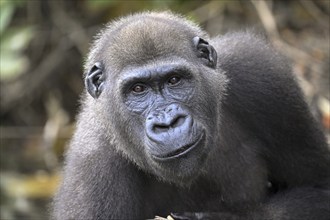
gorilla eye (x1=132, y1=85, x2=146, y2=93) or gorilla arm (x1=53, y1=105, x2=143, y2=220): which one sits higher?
gorilla eye (x1=132, y1=85, x2=146, y2=93)

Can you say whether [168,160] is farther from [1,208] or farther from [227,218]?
[1,208]

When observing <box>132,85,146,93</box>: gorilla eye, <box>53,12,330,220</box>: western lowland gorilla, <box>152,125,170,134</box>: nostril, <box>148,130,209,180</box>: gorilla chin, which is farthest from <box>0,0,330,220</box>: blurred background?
<box>152,125,170,134</box>: nostril

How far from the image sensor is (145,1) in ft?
34.2

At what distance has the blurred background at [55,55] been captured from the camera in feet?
32.6

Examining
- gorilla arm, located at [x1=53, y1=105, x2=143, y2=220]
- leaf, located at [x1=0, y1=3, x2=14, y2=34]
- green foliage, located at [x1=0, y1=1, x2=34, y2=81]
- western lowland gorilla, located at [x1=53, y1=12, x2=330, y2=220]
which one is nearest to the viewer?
western lowland gorilla, located at [x1=53, y1=12, x2=330, y2=220]

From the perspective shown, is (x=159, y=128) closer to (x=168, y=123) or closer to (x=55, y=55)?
(x=168, y=123)

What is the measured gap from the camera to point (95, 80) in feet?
20.4

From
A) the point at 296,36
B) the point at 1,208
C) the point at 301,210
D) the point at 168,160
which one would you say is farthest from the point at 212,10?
the point at 168,160

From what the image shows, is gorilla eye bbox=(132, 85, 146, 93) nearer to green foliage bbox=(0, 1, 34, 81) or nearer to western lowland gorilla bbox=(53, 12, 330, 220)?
western lowland gorilla bbox=(53, 12, 330, 220)

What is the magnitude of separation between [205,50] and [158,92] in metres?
0.60

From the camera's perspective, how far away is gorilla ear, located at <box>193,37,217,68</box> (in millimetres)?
6180

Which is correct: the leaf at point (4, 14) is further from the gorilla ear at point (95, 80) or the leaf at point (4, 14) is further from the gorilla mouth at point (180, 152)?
the gorilla mouth at point (180, 152)

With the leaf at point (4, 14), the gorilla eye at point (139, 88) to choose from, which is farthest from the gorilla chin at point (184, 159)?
the leaf at point (4, 14)

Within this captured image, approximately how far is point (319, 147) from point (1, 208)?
4534mm
